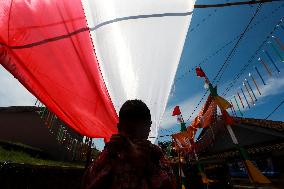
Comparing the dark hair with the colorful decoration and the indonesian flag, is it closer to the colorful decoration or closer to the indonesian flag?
the indonesian flag

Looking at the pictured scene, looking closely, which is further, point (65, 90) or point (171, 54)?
point (171, 54)

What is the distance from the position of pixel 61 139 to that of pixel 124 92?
1715cm

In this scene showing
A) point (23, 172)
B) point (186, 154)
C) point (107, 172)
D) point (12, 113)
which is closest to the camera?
point (107, 172)

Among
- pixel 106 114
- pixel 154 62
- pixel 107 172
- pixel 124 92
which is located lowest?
pixel 107 172

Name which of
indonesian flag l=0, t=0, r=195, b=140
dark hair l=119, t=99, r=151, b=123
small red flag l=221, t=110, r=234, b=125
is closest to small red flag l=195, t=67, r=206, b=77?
small red flag l=221, t=110, r=234, b=125

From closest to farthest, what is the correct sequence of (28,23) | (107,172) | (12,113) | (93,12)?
(107,172) < (28,23) < (93,12) < (12,113)

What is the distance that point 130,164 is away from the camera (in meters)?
1.67

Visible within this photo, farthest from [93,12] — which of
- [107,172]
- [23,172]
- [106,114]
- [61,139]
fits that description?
[61,139]

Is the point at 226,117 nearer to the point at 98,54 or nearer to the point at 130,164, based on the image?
the point at 98,54

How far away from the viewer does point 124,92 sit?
8.61 feet

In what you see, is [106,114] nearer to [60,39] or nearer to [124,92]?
[124,92]

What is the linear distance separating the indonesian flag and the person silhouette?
28.7 inches

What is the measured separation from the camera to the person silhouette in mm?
1621

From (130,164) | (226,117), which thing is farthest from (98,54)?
(226,117)
